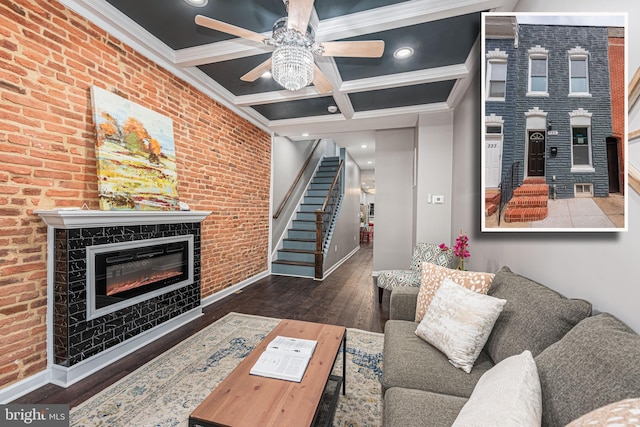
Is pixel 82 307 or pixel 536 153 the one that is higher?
pixel 536 153

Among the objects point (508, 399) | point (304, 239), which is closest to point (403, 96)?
point (304, 239)

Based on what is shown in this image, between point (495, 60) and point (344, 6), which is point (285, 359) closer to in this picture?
point (495, 60)

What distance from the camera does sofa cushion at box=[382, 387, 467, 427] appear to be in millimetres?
992

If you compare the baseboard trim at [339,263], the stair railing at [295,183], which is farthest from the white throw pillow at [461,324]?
the stair railing at [295,183]

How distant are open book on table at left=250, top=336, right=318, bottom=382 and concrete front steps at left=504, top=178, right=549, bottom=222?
116 cm

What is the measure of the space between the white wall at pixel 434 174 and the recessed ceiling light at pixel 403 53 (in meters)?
1.36

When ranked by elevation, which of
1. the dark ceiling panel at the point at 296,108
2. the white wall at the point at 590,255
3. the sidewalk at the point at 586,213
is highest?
the dark ceiling panel at the point at 296,108

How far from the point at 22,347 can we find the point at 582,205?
3064mm

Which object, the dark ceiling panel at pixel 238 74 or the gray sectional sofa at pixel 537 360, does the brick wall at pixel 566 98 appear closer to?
the gray sectional sofa at pixel 537 360

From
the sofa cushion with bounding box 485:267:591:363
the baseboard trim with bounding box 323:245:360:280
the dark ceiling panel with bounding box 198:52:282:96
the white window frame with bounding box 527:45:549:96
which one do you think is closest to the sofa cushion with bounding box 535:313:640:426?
the sofa cushion with bounding box 485:267:591:363

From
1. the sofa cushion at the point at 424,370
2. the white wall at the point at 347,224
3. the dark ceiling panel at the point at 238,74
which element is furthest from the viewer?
the white wall at the point at 347,224

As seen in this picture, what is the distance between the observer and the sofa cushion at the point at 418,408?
39.0 inches

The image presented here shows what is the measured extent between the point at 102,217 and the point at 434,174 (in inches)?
147

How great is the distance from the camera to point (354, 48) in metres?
1.78
